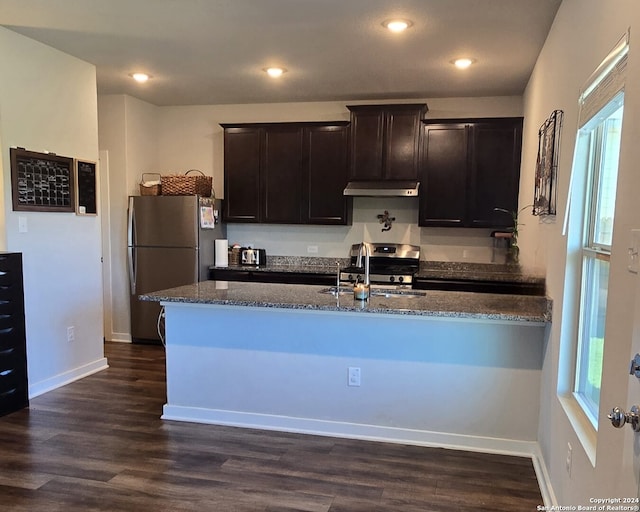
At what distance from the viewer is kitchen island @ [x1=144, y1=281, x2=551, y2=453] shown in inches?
111

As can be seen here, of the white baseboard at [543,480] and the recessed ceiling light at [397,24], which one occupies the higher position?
the recessed ceiling light at [397,24]

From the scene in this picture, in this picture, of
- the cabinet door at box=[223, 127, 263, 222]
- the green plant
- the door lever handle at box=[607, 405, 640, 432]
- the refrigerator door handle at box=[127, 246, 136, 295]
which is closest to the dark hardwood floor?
the door lever handle at box=[607, 405, 640, 432]

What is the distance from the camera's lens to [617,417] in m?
1.16

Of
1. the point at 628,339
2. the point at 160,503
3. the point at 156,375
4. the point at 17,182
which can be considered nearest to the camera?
the point at 628,339

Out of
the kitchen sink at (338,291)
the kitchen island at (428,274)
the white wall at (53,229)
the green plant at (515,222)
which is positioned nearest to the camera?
the kitchen sink at (338,291)

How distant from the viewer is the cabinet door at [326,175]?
4.96m

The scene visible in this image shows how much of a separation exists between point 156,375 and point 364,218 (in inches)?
101

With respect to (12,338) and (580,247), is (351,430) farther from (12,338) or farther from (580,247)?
(12,338)

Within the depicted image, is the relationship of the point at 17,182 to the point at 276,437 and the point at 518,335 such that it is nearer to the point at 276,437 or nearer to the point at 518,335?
the point at 276,437

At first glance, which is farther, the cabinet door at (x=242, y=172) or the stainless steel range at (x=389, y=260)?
the cabinet door at (x=242, y=172)

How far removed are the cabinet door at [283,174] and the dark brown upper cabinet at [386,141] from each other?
0.61 meters

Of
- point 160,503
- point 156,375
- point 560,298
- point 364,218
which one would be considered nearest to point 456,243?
point 364,218

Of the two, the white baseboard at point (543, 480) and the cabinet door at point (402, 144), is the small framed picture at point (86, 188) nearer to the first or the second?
the cabinet door at point (402, 144)

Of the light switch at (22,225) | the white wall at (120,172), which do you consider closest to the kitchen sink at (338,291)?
the light switch at (22,225)
